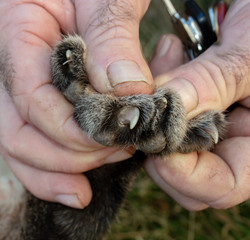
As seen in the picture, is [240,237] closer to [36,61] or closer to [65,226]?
[65,226]

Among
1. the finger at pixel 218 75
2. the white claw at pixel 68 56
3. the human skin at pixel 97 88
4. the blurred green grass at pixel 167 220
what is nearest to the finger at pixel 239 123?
the human skin at pixel 97 88

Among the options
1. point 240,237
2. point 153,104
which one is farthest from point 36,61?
point 240,237

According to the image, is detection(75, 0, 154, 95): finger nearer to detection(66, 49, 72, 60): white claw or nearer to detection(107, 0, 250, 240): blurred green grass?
detection(66, 49, 72, 60): white claw

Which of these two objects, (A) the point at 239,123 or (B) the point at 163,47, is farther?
(B) the point at 163,47

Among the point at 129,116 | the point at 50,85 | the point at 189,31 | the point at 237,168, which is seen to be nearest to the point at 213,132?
the point at 237,168

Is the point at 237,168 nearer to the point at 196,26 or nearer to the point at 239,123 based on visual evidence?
the point at 239,123

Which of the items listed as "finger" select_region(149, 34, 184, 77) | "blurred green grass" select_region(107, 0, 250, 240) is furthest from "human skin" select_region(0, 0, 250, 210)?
"blurred green grass" select_region(107, 0, 250, 240)

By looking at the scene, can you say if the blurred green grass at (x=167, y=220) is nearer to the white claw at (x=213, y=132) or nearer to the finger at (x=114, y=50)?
the white claw at (x=213, y=132)
